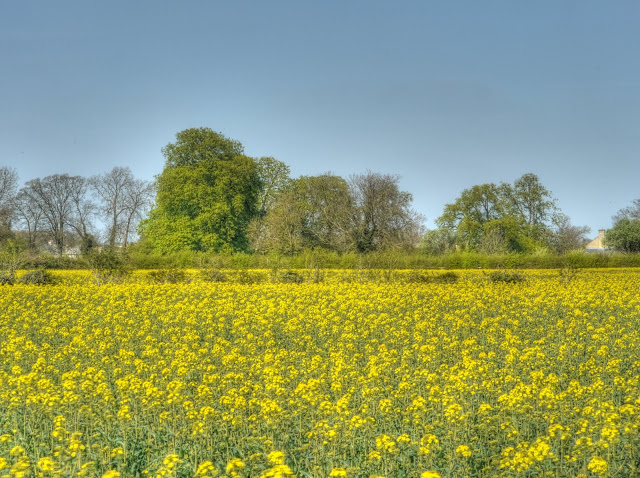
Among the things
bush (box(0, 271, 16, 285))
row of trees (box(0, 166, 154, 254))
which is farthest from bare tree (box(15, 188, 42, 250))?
bush (box(0, 271, 16, 285))

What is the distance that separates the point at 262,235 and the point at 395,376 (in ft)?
144

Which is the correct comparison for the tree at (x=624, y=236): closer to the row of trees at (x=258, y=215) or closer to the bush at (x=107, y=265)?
the row of trees at (x=258, y=215)

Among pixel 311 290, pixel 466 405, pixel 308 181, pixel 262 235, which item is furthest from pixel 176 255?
pixel 466 405

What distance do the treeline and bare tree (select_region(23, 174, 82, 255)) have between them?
0.10 metres

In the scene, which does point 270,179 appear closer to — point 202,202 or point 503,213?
point 202,202

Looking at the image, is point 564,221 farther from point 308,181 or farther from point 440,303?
point 440,303

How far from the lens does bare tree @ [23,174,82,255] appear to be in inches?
2442

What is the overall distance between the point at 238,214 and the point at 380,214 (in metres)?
13.7

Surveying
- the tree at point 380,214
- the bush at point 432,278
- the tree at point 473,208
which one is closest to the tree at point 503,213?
the tree at point 473,208

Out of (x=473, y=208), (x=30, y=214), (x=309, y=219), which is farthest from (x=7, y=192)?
(x=473, y=208)

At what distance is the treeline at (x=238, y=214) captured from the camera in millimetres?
53359

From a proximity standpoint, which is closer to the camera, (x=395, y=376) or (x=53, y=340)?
(x=395, y=376)

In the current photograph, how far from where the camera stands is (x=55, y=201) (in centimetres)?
6288

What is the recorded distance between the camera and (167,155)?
60.0m
